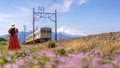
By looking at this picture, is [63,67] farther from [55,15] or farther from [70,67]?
[55,15]

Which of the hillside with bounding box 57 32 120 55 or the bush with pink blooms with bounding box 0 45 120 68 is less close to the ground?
the bush with pink blooms with bounding box 0 45 120 68

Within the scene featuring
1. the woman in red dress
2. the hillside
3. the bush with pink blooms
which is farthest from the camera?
the woman in red dress

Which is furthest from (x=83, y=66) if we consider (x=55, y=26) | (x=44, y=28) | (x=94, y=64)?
(x=55, y=26)

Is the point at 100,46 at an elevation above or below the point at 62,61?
below

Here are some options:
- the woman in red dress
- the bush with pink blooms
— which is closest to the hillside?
the woman in red dress

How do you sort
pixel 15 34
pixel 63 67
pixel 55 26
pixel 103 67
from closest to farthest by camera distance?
pixel 63 67 < pixel 103 67 < pixel 15 34 < pixel 55 26

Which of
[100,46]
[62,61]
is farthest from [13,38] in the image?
[62,61]

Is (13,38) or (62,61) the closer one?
(62,61)

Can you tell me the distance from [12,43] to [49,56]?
1556cm

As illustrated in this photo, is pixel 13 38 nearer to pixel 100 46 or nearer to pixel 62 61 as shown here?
pixel 100 46

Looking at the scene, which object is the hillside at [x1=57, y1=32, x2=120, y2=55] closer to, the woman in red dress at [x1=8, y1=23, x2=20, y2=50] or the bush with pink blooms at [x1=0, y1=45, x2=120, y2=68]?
the woman in red dress at [x1=8, y1=23, x2=20, y2=50]

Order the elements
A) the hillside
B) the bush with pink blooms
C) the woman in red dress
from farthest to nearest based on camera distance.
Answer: the woman in red dress < the hillside < the bush with pink blooms

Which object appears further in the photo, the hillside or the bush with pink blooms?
the hillside

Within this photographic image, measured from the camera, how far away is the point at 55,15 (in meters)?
63.9
